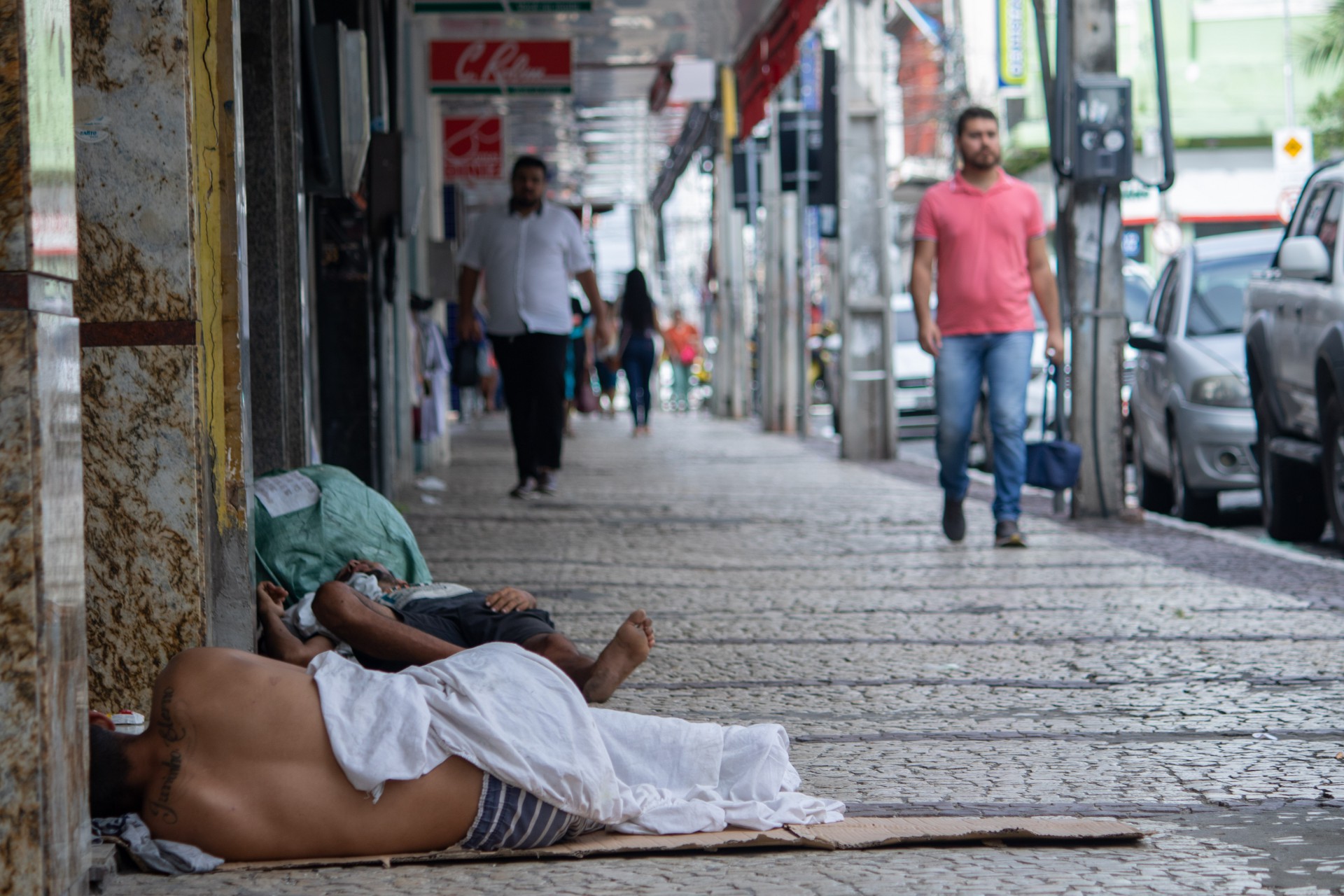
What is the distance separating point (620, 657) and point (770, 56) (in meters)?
15.8

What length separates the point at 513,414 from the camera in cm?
1101

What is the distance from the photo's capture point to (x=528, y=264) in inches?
424

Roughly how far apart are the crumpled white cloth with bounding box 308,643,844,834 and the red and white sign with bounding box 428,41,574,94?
43.5ft

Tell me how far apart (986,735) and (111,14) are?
2.69 m

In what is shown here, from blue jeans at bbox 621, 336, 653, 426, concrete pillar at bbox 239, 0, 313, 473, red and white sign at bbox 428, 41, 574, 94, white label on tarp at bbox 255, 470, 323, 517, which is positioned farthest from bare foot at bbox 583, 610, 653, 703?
blue jeans at bbox 621, 336, 653, 426

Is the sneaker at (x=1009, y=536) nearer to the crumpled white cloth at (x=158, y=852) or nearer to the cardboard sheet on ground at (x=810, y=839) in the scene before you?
the cardboard sheet on ground at (x=810, y=839)

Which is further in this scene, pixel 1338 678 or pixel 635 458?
pixel 635 458

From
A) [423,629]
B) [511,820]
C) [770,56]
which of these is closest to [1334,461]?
[423,629]

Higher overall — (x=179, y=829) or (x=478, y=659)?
(x=478, y=659)

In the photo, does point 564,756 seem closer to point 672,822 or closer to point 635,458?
point 672,822

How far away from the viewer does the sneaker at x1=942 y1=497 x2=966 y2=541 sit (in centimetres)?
876

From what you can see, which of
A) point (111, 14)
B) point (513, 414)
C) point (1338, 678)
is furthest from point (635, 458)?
point (111, 14)

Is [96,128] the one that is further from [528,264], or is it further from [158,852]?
[528,264]

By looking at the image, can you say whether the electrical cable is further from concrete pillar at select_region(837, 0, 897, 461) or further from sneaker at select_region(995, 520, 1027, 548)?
concrete pillar at select_region(837, 0, 897, 461)
